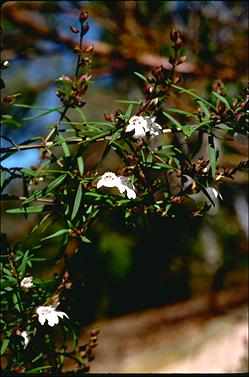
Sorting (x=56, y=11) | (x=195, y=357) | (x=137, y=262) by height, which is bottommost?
(x=195, y=357)

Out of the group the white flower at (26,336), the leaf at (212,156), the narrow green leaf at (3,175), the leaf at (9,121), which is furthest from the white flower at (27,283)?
the leaf at (212,156)

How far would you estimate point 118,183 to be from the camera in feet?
3.41

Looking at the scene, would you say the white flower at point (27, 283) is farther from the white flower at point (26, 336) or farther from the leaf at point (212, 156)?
the leaf at point (212, 156)

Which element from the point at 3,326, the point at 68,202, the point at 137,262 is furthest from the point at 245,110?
the point at 137,262

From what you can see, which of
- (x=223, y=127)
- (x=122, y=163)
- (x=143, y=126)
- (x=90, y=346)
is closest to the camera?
(x=143, y=126)

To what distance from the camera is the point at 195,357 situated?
3.60 meters

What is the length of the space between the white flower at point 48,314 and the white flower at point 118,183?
0.88ft

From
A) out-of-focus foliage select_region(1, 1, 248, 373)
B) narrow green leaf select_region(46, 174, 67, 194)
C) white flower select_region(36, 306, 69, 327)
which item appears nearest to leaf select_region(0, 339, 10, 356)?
out-of-focus foliage select_region(1, 1, 248, 373)

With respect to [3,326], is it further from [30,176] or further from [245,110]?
[245,110]

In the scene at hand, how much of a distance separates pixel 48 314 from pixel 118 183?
0.30 metres

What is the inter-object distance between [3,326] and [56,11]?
2.34 m

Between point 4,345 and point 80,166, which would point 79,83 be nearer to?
point 80,166

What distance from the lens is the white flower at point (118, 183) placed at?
1.03 metres

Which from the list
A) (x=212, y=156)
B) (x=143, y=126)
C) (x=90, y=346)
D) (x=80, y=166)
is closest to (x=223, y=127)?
(x=212, y=156)
